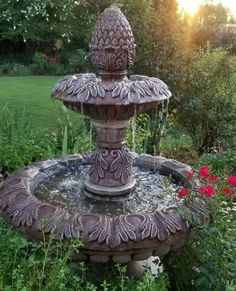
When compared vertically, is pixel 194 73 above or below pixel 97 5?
below

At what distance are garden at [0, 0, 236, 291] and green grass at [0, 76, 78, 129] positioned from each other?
28 millimetres

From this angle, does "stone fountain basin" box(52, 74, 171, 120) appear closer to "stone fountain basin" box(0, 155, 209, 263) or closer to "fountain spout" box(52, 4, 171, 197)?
"fountain spout" box(52, 4, 171, 197)

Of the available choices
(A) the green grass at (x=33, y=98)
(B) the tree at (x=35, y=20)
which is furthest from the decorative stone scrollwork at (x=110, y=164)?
(B) the tree at (x=35, y=20)

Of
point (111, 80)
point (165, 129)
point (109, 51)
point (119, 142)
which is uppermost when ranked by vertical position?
point (109, 51)

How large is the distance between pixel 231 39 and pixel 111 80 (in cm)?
592

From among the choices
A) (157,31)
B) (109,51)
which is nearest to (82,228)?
(109,51)

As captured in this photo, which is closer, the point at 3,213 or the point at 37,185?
the point at 3,213

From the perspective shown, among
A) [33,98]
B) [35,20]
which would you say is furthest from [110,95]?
[35,20]

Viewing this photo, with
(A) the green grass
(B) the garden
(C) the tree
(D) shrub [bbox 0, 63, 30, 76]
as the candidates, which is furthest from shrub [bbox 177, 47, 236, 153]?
(D) shrub [bbox 0, 63, 30, 76]

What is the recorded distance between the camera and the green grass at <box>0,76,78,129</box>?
973 cm

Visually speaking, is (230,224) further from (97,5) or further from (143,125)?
(97,5)

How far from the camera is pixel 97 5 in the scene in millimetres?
7875

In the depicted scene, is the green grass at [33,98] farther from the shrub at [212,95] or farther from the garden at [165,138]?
the shrub at [212,95]

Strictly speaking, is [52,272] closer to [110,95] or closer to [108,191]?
[108,191]
